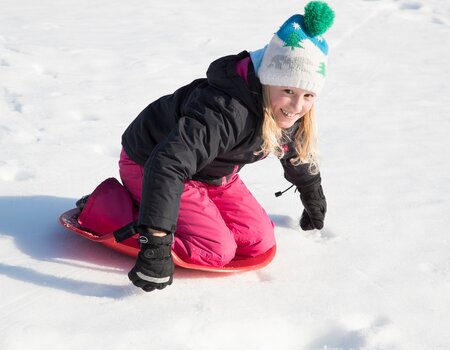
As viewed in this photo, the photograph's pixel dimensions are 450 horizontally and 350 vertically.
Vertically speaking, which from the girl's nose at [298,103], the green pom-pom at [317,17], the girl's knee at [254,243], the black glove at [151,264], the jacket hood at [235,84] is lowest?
the girl's knee at [254,243]

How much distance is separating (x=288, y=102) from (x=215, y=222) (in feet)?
1.61

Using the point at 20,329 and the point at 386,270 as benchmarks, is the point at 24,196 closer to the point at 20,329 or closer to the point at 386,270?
the point at 20,329

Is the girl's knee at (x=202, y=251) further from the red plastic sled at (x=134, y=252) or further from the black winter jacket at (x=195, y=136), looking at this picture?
the black winter jacket at (x=195, y=136)

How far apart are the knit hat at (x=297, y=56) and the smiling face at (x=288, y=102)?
0.12ft

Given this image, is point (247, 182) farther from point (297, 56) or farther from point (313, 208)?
point (297, 56)

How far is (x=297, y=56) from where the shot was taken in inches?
77.5

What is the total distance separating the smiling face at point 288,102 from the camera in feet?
6.68

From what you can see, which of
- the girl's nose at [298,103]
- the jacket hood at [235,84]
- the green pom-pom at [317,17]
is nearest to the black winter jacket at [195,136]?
the jacket hood at [235,84]

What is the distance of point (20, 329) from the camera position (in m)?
1.68

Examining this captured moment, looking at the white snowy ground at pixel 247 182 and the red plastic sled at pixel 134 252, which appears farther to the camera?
the red plastic sled at pixel 134 252

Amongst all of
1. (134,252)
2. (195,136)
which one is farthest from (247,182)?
(195,136)

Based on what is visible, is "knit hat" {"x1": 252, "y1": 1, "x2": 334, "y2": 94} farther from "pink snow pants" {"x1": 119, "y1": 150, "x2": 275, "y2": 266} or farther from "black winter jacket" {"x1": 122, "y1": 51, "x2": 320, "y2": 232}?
"pink snow pants" {"x1": 119, "y1": 150, "x2": 275, "y2": 266}

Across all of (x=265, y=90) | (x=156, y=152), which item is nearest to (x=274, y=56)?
(x=265, y=90)

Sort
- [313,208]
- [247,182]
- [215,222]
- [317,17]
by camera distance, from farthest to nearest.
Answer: [247,182]
[313,208]
[215,222]
[317,17]
